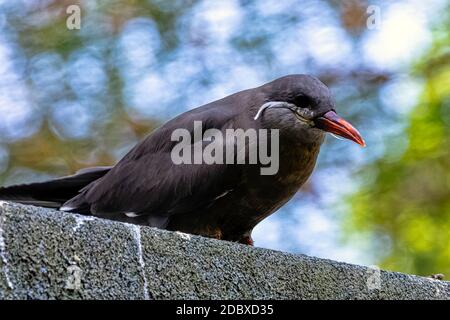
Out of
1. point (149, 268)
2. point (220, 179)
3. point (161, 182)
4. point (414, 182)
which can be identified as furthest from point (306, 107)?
point (414, 182)

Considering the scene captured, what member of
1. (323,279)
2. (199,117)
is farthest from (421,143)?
(323,279)

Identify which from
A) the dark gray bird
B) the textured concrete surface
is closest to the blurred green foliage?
the dark gray bird

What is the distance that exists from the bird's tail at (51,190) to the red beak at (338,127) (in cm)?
111

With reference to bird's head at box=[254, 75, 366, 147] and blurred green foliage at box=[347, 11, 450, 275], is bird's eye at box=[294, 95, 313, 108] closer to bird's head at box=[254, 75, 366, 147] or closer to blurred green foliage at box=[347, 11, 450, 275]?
bird's head at box=[254, 75, 366, 147]

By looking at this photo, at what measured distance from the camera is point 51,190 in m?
4.46

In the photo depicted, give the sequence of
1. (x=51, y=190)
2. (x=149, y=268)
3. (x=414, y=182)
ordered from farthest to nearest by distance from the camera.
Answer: (x=414, y=182), (x=51, y=190), (x=149, y=268)

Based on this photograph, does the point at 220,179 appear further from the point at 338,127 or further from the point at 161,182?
the point at 338,127

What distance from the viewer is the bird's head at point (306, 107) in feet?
13.7

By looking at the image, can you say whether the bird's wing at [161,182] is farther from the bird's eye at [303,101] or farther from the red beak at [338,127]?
the red beak at [338,127]

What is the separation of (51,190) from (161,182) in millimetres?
510

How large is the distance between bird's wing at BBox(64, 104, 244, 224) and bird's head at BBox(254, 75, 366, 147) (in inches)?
8.6

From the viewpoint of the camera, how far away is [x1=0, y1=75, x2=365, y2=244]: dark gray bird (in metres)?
4.13
